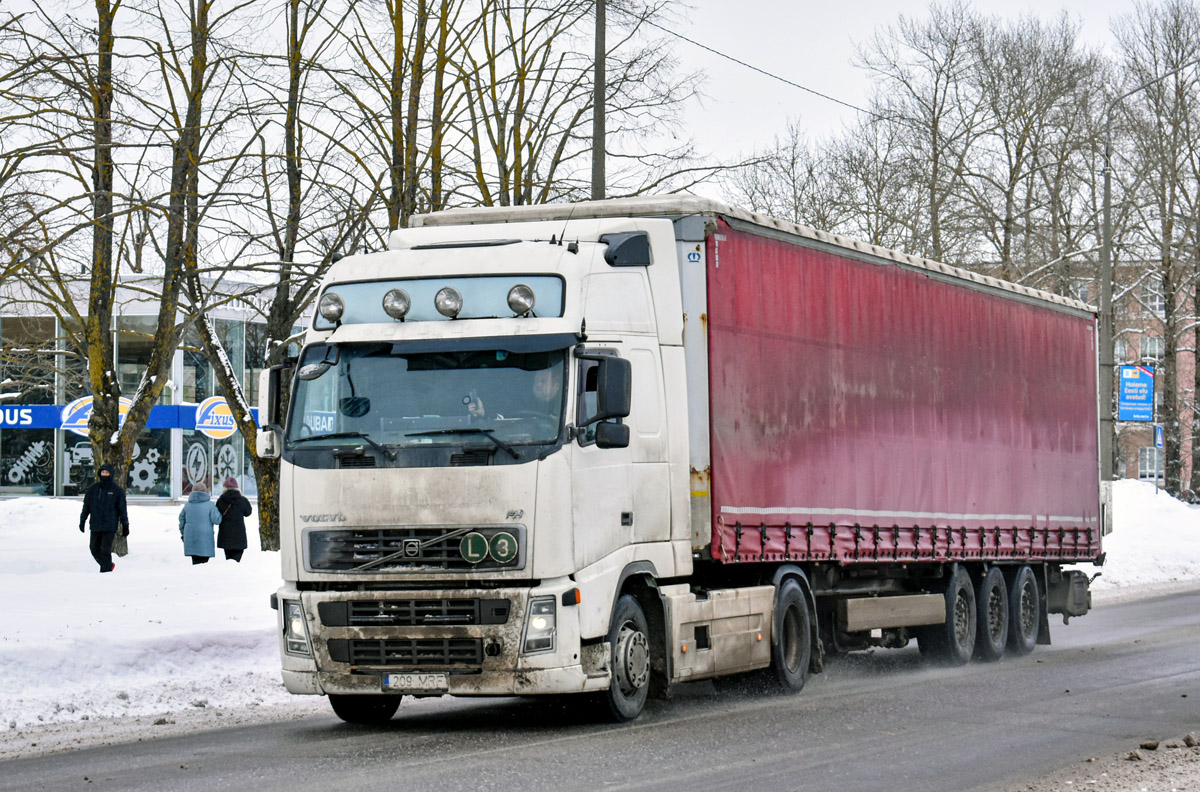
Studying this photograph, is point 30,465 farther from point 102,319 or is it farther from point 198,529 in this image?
point 102,319

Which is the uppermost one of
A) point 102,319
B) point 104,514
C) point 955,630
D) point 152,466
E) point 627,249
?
point 102,319

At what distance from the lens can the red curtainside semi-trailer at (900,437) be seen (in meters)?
12.3

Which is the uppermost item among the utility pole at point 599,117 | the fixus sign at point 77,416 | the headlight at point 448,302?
the utility pole at point 599,117

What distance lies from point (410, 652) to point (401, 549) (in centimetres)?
66

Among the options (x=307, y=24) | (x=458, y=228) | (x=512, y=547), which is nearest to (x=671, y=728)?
(x=512, y=547)

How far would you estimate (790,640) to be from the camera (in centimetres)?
1311

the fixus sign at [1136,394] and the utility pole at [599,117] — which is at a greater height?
the utility pole at [599,117]

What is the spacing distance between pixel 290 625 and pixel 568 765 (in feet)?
8.39

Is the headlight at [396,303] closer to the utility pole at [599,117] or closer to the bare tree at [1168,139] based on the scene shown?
the utility pole at [599,117]

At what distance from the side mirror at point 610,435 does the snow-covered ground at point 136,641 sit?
3.57 metres

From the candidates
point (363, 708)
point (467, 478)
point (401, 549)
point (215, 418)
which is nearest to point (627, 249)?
point (467, 478)

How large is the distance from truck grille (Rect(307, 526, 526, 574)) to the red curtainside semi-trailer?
87.3 inches

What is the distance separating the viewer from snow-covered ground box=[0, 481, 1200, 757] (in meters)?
12.2

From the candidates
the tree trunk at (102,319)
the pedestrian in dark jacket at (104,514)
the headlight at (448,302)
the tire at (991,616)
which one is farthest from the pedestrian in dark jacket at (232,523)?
the headlight at (448,302)
